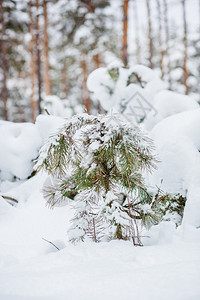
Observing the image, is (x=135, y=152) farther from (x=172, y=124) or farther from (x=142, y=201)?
(x=172, y=124)

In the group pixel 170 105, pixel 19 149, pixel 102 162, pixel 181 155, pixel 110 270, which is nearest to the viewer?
pixel 110 270

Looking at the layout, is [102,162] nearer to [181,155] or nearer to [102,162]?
[102,162]

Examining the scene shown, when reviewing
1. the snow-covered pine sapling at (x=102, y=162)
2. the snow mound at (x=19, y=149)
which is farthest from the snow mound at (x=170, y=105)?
the snow-covered pine sapling at (x=102, y=162)

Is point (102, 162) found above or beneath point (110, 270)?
above

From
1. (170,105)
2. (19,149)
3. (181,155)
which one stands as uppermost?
(170,105)

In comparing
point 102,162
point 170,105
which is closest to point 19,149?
point 102,162

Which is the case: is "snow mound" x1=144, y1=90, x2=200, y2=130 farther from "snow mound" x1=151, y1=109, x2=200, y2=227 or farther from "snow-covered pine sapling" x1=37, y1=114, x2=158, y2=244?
"snow-covered pine sapling" x1=37, y1=114, x2=158, y2=244

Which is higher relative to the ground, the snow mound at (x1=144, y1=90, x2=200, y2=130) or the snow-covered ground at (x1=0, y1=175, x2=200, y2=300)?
the snow mound at (x1=144, y1=90, x2=200, y2=130)

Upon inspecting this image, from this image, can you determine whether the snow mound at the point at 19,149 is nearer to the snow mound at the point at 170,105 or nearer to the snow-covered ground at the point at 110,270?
the snow-covered ground at the point at 110,270

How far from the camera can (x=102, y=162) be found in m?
1.64

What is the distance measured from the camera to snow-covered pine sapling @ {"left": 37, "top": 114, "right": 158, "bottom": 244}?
1.52 meters

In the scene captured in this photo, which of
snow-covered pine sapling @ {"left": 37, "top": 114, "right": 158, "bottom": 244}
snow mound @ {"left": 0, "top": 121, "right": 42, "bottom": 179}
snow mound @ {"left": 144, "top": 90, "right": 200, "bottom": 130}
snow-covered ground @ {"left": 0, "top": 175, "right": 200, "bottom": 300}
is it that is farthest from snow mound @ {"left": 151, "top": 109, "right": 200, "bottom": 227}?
snow mound @ {"left": 0, "top": 121, "right": 42, "bottom": 179}

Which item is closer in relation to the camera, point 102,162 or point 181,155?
point 102,162

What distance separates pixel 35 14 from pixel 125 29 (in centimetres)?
509
